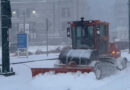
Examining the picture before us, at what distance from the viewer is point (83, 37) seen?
15.7 m

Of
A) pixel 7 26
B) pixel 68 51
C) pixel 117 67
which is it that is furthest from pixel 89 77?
pixel 7 26

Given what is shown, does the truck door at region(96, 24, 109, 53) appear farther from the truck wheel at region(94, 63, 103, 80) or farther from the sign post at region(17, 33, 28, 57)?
the sign post at region(17, 33, 28, 57)

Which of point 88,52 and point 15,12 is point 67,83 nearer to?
point 88,52

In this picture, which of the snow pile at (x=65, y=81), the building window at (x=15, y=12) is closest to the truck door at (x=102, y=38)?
the snow pile at (x=65, y=81)

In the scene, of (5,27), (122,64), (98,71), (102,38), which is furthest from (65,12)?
(98,71)

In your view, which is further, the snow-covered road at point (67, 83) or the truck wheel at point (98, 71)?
the truck wheel at point (98, 71)

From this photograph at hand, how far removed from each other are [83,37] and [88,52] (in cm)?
121

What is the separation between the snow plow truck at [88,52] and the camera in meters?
14.1

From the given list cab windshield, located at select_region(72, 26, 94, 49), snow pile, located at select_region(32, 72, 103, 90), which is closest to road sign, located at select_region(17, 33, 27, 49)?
cab windshield, located at select_region(72, 26, 94, 49)

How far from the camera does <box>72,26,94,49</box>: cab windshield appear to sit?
15.6 metres

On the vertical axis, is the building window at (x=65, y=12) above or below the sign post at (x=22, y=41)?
above

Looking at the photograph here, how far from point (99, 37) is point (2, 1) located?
211 inches

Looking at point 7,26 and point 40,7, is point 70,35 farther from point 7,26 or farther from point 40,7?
point 40,7

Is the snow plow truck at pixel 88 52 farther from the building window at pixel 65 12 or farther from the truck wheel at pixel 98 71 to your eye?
the building window at pixel 65 12
